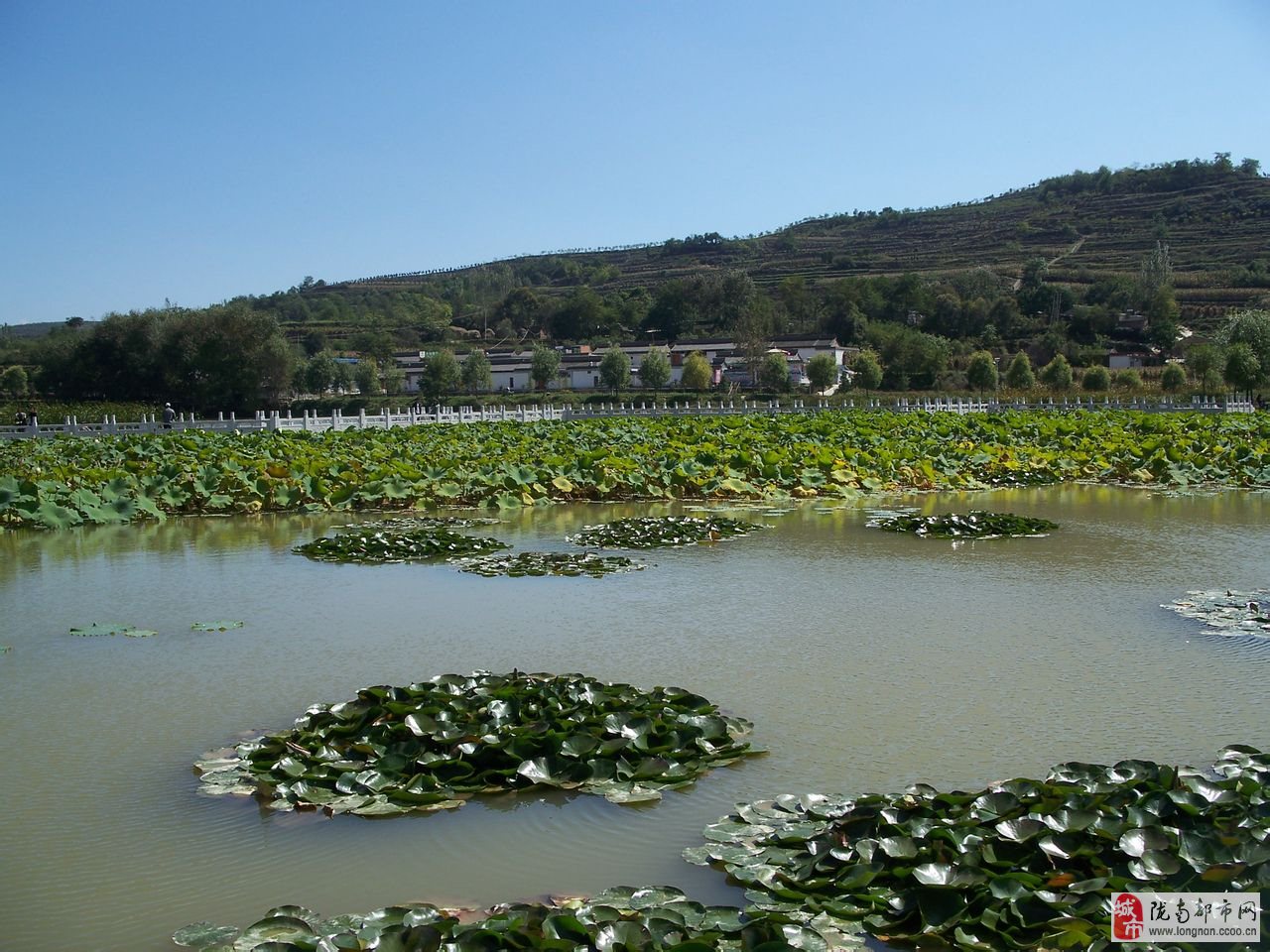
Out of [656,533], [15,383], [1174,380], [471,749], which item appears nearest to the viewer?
[471,749]

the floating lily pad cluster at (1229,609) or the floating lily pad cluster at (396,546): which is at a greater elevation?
the floating lily pad cluster at (396,546)

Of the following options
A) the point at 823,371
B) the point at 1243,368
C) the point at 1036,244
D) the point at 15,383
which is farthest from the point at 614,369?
the point at 1036,244

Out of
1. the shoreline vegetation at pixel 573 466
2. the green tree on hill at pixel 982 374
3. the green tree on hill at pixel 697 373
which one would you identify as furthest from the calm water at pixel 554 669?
the green tree on hill at pixel 697 373

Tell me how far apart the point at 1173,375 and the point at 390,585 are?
Answer: 48.2 metres

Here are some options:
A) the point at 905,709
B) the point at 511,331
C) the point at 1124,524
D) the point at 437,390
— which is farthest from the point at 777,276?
the point at 905,709

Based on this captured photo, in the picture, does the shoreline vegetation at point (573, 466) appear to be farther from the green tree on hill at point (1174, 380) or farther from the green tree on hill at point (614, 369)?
the green tree on hill at point (614, 369)

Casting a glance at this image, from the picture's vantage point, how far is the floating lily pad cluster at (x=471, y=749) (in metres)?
5.34

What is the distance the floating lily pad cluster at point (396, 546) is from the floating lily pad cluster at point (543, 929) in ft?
26.7

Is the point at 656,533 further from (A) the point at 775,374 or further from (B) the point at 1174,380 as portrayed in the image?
(A) the point at 775,374

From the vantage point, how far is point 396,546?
40.4 feet

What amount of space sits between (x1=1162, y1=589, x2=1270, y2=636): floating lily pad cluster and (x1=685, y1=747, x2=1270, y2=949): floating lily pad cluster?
3.82m

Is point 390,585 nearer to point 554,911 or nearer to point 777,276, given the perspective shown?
point 554,911

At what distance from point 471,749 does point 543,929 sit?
1.80 m

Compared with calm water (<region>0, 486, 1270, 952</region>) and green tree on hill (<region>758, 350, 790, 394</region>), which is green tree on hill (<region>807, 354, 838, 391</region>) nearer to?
green tree on hill (<region>758, 350, 790, 394</region>)
